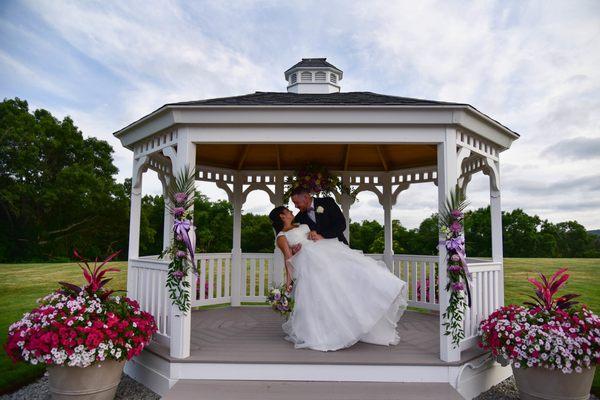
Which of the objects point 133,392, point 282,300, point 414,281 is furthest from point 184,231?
point 414,281

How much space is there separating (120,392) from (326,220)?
3.15 m

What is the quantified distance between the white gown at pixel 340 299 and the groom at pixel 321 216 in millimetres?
380

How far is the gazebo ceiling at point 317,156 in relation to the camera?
687 cm

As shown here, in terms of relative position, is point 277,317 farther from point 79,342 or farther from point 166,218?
point 79,342

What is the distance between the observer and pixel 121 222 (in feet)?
72.6

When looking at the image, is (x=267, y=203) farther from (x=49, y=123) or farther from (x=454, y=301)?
(x=49, y=123)

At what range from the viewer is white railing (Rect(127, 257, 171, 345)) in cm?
460

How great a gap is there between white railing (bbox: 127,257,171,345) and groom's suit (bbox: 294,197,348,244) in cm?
180

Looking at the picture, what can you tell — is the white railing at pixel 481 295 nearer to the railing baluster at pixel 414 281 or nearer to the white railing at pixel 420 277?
the white railing at pixel 420 277

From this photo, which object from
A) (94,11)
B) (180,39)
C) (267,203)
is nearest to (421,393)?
(267,203)

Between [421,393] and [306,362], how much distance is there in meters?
1.12

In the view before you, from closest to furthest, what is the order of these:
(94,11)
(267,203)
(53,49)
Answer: (267,203), (94,11), (53,49)

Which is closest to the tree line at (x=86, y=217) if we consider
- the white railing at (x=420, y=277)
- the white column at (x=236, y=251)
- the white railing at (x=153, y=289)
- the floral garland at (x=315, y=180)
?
Result: the white railing at (x=420, y=277)

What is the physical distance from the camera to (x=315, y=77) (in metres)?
7.54
